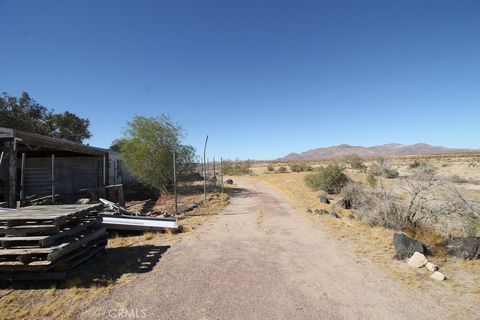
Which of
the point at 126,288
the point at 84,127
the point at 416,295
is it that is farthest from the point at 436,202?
the point at 84,127


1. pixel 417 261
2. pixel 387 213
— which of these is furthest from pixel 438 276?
pixel 387 213

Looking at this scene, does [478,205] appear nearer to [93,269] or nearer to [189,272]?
[189,272]

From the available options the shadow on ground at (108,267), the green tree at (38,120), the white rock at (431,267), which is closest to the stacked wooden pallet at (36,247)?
the shadow on ground at (108,267)

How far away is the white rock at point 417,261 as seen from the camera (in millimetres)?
5179

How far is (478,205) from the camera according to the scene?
249 inches

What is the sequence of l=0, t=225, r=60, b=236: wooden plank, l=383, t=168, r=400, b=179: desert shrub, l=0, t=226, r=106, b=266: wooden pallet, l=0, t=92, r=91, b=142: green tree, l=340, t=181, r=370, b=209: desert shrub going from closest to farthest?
l=0, t=226, r=106, b=266: wooden pallet < l=0, t=225, r=60, b=236: wooden plank < l=383, t=168, r=400, b=179: desert shrub < l=340, t=181, r=370, b=209: desert shrub < l=0, t=92, r=91, b=142: green tree

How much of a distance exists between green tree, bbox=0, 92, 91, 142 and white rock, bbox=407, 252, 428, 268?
107 ft

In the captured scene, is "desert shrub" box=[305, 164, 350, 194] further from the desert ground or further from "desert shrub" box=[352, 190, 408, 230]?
the desert ground

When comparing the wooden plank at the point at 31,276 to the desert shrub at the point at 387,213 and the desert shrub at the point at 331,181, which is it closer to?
the desert shrub at the point at 387,213

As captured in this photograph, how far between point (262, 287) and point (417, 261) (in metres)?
3.20

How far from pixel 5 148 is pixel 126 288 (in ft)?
24.1

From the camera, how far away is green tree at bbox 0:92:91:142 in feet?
87.8

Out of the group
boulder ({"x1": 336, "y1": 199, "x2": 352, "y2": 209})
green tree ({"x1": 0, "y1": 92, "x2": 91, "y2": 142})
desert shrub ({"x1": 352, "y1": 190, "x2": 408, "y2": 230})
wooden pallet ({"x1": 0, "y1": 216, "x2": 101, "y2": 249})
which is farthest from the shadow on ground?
green tree ({"x1": 0, "y1": 92, "x2": 91, "y2": 142})

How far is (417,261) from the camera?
5.23 m
